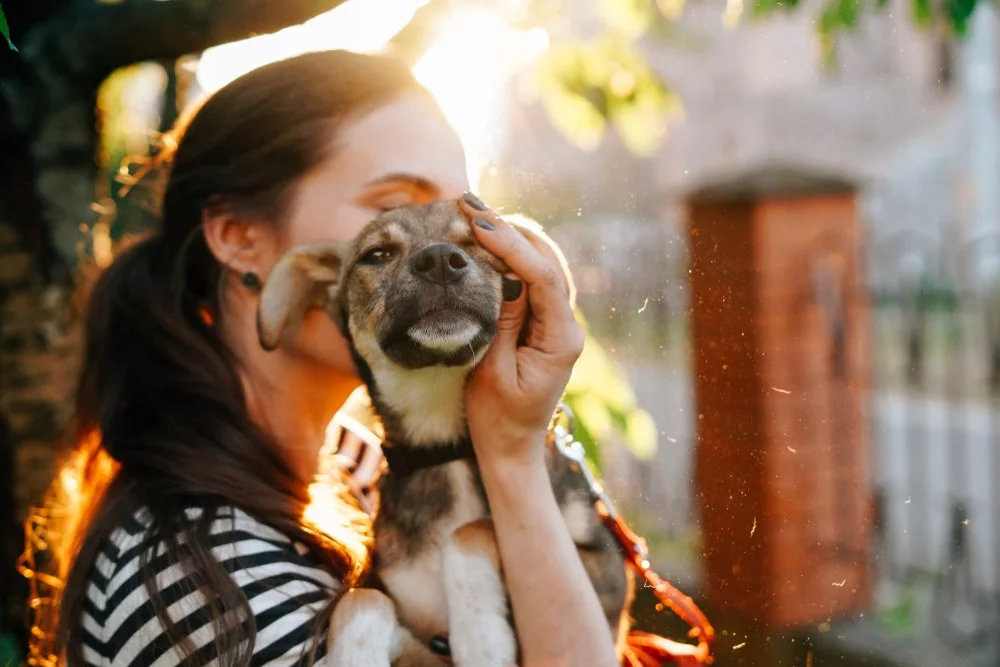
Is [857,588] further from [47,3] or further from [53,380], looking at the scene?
[47,3]

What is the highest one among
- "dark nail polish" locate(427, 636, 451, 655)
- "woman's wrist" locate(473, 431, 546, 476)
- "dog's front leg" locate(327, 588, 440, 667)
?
"woman's wrist" locate(473, 431, 546, 476)

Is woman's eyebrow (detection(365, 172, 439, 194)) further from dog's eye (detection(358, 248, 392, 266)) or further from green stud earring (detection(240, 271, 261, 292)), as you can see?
green stud earring (detection(240, 271, 261, 292))

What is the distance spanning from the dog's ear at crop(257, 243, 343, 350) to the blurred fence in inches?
20.5

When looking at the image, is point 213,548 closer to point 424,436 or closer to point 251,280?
point 424,436

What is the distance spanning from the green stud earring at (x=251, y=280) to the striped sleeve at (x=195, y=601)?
2.11 ft

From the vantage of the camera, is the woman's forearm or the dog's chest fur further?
the dog's chest fur

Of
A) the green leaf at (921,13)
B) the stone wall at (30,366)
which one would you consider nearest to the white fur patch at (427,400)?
the stone wall at (30,366)

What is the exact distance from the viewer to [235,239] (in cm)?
242

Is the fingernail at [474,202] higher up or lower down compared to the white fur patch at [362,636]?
higher up

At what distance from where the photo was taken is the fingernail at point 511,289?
1.90 metres

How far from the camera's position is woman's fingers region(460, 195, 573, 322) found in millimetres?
1800

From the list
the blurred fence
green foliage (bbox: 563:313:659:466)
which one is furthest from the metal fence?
A: green foliage (bbox: 563:313:659:466)

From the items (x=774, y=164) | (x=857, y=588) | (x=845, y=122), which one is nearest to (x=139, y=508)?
(x=857, y=588)

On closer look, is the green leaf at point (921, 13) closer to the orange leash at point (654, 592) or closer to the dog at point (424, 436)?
the dog at point (424, 436)
